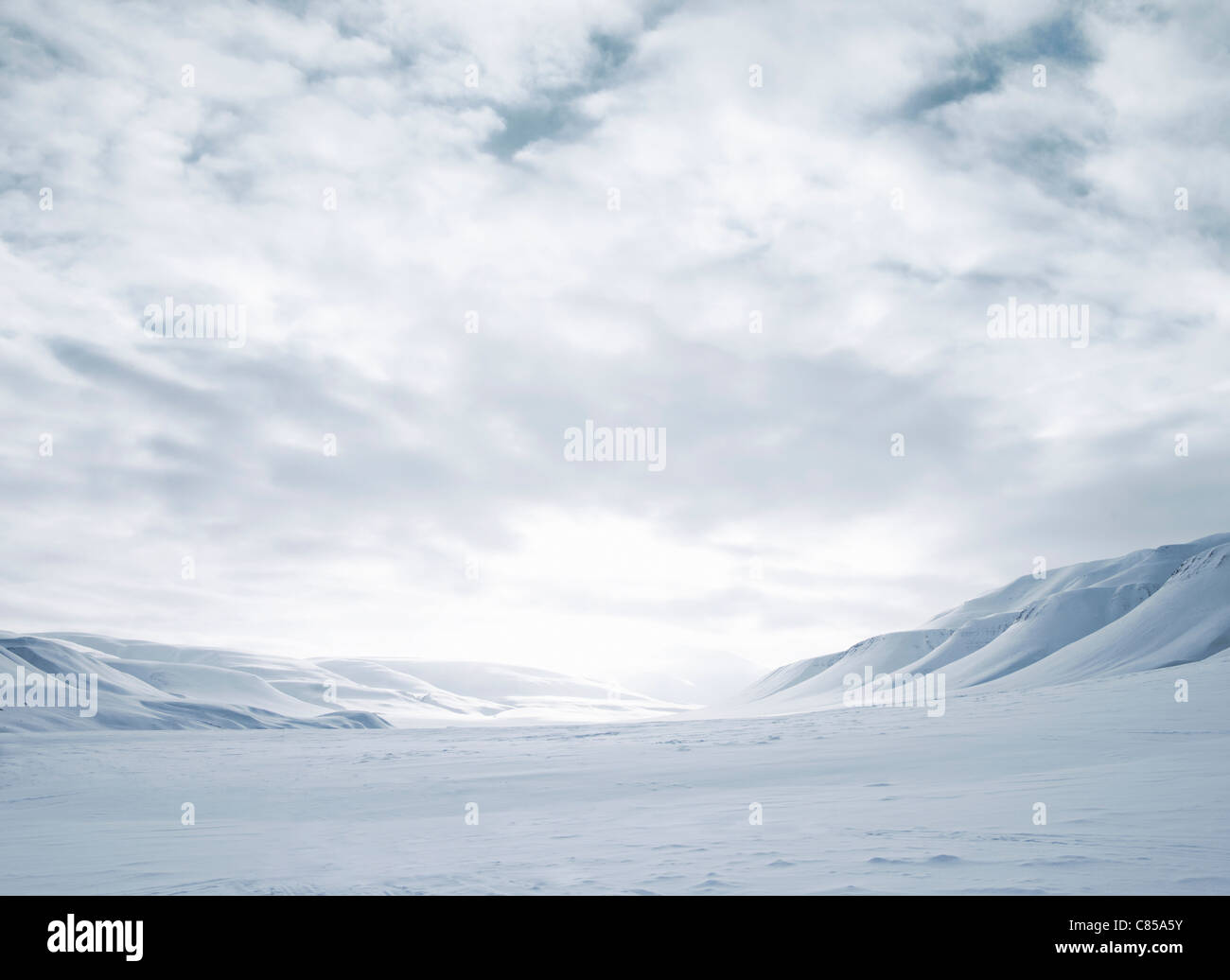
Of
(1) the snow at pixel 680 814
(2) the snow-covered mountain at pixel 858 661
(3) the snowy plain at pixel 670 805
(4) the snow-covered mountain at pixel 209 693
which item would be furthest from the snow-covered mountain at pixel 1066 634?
(4) the snow-covered mountain at pixel 209 693

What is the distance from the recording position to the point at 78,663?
165 ft

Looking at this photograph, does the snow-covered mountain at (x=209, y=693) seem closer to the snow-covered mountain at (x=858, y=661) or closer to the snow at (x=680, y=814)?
the snow-covered mountain at (x=858, y=661)

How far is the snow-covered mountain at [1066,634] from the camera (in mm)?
49094

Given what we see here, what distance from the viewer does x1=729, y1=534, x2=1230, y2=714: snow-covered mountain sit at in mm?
49094

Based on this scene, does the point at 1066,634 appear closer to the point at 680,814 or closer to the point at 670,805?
the point at 670,805

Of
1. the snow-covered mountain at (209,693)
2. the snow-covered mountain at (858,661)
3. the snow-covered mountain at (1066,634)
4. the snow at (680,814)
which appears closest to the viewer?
the snow at (680,814)

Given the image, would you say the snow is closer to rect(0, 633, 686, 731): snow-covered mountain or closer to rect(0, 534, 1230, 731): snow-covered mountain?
rect(0, 633, 686, 731): snow-covered mountain

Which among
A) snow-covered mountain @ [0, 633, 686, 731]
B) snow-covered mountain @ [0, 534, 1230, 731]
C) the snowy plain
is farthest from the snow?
snow-covered mountain @ [0, 534, 1230, 731]

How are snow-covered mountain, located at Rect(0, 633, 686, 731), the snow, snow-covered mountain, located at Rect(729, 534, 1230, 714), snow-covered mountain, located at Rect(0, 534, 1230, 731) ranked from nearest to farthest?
the snow → snow-covered mountain, located at Rect(0, 633, 686, 731) → snow-covered mountain, located at Rect(0, 534, 1230, 731) → snow-covered mountain, located at Rect(729, 534, 1230, 714)

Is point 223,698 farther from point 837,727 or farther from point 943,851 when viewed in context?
point 943,851

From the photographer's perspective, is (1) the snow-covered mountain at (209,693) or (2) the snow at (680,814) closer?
(2) the snow at (680,814)

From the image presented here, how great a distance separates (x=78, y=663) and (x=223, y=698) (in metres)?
18.0

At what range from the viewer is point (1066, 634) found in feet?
235

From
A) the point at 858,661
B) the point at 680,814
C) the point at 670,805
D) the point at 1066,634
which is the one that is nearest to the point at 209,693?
the point at 670,805
